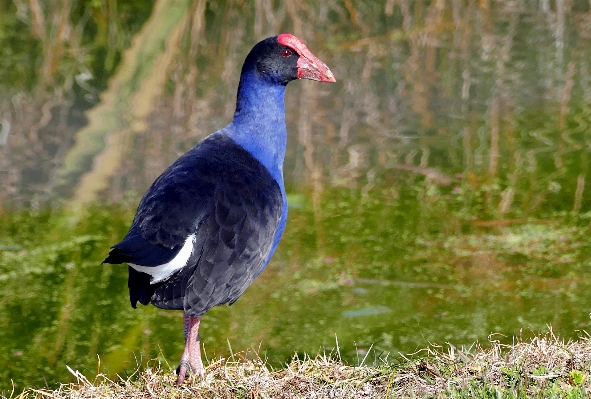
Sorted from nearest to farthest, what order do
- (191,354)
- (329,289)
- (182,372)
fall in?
(182,372) → (191,354) → (329,289)

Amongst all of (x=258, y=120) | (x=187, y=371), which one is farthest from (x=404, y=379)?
(x=258, y=120)

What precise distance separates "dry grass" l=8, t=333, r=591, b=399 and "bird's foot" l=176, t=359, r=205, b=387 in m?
0.03

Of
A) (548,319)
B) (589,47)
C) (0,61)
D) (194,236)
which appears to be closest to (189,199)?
(194,236)

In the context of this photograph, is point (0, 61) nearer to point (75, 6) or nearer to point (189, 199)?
point (75, 6)

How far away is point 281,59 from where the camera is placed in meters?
3.26

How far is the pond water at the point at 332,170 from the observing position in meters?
3.54

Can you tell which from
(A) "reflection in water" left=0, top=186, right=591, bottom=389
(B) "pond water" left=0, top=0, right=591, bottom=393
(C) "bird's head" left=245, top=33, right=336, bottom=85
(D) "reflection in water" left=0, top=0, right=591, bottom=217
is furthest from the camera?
(D) "reflection in water" left=0, top=0, right=591, bottom=217

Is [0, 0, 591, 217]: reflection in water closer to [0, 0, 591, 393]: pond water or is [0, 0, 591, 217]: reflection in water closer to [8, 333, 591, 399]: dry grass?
[0, 0, 591, 393]: pond water

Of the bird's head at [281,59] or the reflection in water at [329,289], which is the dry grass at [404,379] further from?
the bird's head at [281,59]

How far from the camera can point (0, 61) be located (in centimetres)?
634

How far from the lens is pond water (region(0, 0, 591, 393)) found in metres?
3.54

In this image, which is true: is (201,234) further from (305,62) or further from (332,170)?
(332,170)

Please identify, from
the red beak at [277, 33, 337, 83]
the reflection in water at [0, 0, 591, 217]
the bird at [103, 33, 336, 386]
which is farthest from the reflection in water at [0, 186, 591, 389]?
the red beak at [277, 33, 337, 83]

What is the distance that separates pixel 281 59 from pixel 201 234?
33.3 inches
